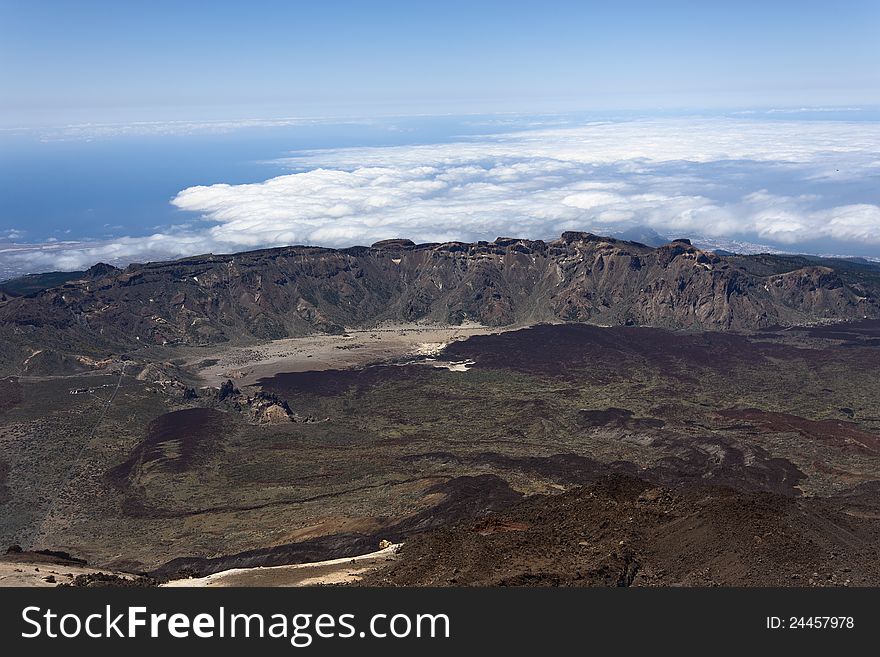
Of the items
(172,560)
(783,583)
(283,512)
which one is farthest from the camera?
(283,512)

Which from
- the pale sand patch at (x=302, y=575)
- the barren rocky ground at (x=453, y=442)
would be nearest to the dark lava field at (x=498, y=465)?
the barren rocky ground at (x=453, y=442)

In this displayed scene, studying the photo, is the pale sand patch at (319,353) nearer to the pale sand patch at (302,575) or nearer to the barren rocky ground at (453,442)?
the barren rocky ground at (453,442)

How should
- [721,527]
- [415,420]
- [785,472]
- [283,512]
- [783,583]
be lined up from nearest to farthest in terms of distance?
1. [783,583]
2. [721,527]
3. [283,512]
4. [785,472]
5. [415,420]

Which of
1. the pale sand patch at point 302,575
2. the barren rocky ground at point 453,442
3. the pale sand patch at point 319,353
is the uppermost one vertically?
the pale sand patch at point 302,575

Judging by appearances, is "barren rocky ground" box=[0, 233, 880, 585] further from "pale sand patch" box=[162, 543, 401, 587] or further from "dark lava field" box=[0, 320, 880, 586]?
"pale sand patch" box=[162, 543, 401, 587]

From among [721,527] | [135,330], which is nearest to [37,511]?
[721,527]

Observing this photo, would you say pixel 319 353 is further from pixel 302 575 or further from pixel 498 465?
pixel 302 575

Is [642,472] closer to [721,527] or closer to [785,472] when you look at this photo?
[785,472]

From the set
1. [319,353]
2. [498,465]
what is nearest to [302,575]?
[498,465]
